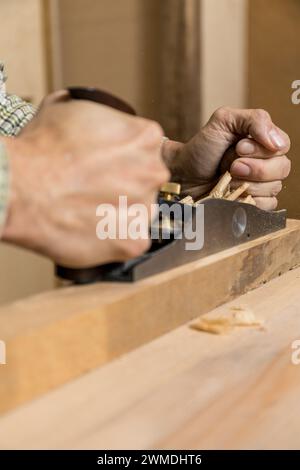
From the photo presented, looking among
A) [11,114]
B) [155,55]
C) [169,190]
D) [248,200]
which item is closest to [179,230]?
[169,190]

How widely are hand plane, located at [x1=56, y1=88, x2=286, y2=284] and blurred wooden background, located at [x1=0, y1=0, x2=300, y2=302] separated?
3.41 ft

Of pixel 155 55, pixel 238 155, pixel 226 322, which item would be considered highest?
pixel 155 55

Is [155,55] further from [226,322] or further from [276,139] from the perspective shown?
[226,322]

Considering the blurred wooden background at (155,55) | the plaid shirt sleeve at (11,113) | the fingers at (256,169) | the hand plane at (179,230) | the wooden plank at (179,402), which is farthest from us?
the blurred wooden background at (155,55)

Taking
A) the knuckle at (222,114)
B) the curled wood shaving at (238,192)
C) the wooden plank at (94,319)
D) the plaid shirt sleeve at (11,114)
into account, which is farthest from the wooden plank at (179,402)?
the plaid shirt sleeve at (11,114)

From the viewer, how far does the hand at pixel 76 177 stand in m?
0.71

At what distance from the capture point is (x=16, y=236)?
0.71m

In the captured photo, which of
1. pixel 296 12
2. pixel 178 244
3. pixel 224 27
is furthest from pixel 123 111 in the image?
pixel 224 27

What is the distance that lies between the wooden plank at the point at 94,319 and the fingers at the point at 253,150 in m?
0.37

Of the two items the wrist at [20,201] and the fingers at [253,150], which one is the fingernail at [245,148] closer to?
the fingers at [253,150]

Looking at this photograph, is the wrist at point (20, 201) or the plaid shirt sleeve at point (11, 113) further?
the plaid shirt sleeve at point (11, 113)

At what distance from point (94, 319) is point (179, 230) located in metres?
0.25

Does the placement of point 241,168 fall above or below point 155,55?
below

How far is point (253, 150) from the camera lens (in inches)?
52.4
